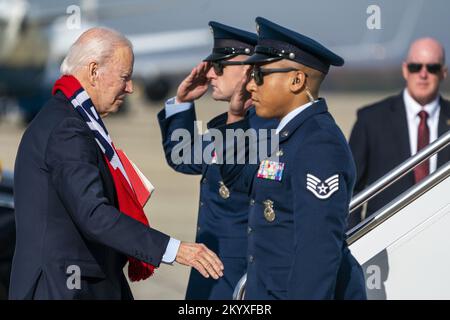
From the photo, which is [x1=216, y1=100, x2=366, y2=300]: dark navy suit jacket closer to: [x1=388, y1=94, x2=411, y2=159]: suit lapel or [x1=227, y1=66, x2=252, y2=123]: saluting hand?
[x1=227, y1=66, x2=252, y2=123]: saluting hand

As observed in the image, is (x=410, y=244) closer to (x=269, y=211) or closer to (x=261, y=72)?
(x=269, y=211)

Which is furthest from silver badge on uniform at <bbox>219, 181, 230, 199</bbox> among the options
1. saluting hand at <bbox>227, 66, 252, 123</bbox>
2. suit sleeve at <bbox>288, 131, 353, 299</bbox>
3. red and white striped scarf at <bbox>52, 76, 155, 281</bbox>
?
suit sleeve at <bbox>288, 131, 353, 299</bbox>

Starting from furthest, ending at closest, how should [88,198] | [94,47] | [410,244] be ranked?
[410,244]
[94,47]
[88,198]

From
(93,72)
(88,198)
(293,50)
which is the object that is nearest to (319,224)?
(293,50)

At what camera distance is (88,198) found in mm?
3172

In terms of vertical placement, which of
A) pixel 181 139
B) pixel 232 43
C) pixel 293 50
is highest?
pixel 232 43

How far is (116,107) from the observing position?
139 inches

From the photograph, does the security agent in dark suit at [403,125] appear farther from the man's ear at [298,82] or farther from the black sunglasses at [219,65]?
the man's ear at [298,82]

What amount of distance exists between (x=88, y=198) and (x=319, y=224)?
0.77m

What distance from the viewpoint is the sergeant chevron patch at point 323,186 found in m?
2.93

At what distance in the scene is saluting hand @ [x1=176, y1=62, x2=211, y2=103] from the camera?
15.0 ft

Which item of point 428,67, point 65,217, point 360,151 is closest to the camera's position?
point 65,217

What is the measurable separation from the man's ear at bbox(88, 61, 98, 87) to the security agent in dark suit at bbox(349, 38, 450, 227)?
248 cm

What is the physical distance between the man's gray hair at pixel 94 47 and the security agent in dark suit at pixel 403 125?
8.15 ft
